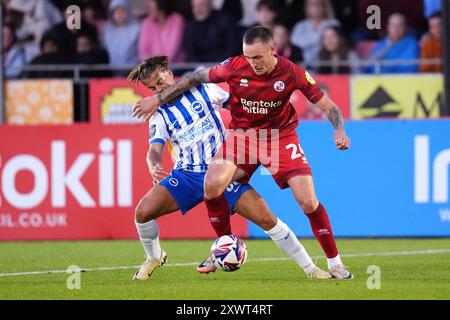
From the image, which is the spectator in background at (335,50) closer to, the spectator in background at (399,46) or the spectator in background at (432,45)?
the spectator in background at (399,46)

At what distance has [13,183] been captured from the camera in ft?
44.2

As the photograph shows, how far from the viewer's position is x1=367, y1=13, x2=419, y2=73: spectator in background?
54.3 ft

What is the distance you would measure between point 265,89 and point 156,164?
1048 mm

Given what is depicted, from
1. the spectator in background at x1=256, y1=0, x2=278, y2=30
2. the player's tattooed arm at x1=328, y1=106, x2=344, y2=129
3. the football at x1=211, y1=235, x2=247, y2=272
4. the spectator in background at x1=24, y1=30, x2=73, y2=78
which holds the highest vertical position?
the spectator in background at x1=256, y1=0, x2=278, y2=30

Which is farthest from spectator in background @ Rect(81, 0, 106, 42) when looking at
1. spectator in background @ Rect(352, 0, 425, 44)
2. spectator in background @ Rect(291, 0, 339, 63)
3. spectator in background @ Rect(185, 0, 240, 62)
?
spectator in background @ Rect(352, 0, 425, 44)

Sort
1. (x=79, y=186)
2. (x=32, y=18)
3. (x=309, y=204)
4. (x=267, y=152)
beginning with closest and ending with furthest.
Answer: (x=309, y=204) < (x=267, y=152) < (x=79, y=186) < (x=32, y=18)

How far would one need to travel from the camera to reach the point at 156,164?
9.27 m

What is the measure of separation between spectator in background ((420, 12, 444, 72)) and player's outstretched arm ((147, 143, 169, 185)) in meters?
7.93

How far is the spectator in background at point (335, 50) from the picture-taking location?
1656cm

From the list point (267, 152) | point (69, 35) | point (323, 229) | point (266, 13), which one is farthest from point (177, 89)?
point (69, 35)

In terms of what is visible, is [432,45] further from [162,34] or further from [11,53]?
[11,53]

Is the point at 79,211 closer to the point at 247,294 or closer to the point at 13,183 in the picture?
the point at 13,183

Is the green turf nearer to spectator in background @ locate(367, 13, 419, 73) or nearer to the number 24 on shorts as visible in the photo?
the number 24 on shorts

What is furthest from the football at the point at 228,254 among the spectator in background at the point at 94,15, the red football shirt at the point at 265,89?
the spectator in background at the point at 94,15
